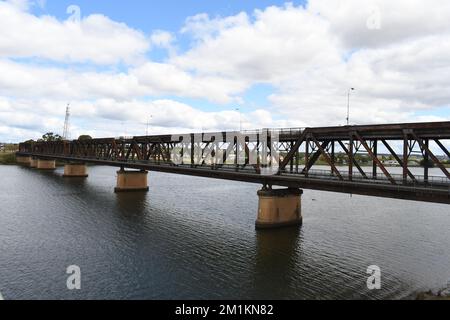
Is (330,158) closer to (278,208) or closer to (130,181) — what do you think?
(278,208)

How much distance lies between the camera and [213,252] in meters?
34.2

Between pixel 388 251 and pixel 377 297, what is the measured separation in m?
12.2

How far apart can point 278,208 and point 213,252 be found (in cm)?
1286

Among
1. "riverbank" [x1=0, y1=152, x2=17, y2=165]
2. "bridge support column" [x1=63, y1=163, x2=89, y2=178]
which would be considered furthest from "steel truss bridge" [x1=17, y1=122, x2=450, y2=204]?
"riverbank" [x1=0, y1=152, x2=17, y2=165]

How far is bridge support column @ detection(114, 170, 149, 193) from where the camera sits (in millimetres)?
80562

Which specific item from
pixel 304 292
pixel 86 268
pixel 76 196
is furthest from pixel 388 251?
pixel 76 196

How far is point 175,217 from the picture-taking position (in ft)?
169

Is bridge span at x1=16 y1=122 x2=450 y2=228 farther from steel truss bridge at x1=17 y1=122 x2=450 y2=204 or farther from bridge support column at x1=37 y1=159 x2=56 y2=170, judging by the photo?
bridge support column at x1=37 y1=159 x2=56 y2=170

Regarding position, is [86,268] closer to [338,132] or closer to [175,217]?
[175,217]

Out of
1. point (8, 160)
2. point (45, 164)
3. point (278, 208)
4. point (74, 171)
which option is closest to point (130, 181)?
point (74, 171)

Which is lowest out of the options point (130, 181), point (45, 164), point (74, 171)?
point (130, 181)

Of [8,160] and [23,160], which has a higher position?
[23,160]

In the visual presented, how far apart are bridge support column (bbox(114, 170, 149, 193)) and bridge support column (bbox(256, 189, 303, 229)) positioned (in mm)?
46310
